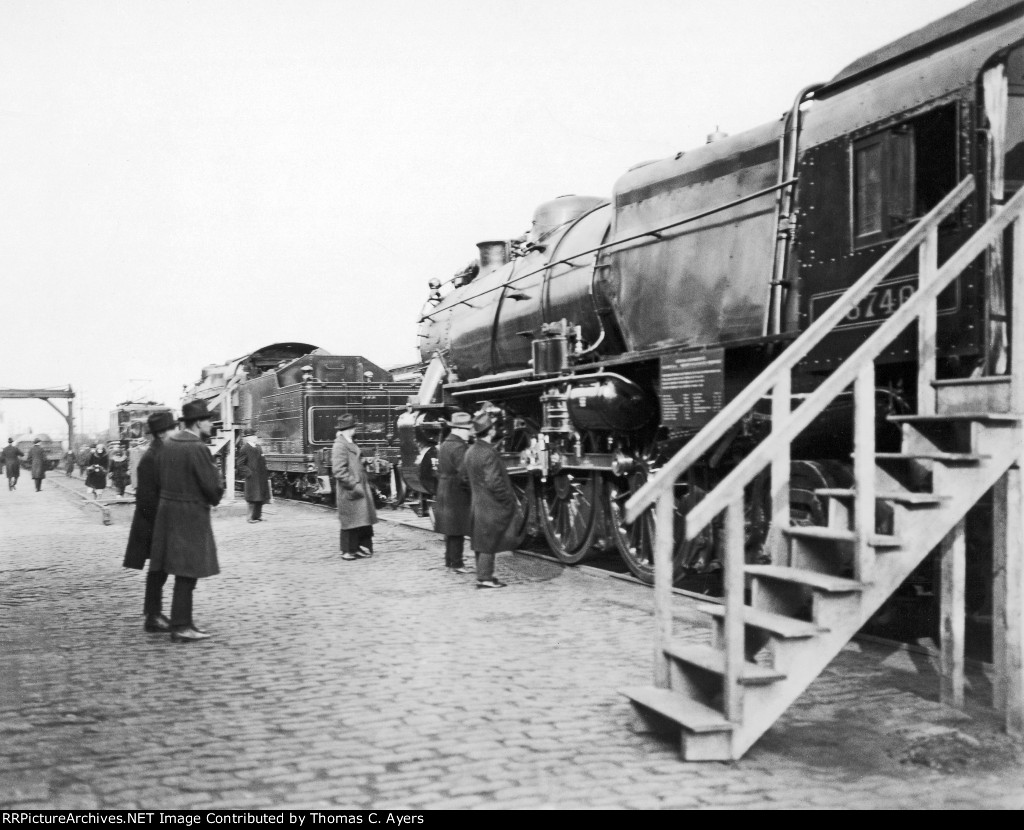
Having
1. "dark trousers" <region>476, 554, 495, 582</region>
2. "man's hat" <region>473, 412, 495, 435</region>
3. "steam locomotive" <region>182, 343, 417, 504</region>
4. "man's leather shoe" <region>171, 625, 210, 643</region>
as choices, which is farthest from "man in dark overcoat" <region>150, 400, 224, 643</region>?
"steam locomotive" <region>182, 343, 417, 504</region>

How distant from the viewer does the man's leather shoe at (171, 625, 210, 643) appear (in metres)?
→ 7.20

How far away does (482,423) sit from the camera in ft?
31.6

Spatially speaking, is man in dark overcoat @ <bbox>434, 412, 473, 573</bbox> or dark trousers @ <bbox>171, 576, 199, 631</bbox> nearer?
dark trousers @ <bbox>171, 576, 199, 631</bbox>

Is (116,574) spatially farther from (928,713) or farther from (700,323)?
(928,713)

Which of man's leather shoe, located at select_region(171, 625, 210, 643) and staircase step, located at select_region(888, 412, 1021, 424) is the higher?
staircase step, located at select_region(888, 412, 1021, 424)

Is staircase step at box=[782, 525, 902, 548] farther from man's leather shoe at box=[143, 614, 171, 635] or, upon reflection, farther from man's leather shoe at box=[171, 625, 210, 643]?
man's leather shoe at box=[143, 614, 171, 635]

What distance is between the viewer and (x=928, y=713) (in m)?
5.11

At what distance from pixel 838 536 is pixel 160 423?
5.03 meters

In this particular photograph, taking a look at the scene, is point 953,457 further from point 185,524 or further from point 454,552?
point 454,552

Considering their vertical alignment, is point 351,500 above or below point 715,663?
above

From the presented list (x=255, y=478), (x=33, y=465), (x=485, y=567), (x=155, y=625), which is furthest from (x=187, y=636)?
(x=33, y=465)

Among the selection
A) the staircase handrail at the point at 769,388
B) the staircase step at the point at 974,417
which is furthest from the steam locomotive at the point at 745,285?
the staircase step at the point at 974,417

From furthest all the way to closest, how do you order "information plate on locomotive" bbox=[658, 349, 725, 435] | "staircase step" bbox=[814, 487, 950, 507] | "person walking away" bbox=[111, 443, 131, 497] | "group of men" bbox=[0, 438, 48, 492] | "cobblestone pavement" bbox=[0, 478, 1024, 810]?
"group of men" bbox=[0, 438, 48, 492]
"person walking away" bbox=[111, 443, 131, 497]
"information plate on locomotive" bbox=[658, 349, 725, 435]
"staircase step" bbox=[814, 487, 950, 507]
"cobblestone pavement" bbox=[0, 478, 1024, 810]

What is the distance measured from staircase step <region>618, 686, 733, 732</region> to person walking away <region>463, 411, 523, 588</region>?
457 cm
